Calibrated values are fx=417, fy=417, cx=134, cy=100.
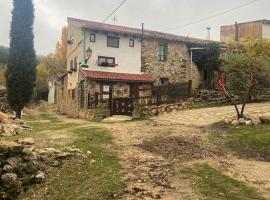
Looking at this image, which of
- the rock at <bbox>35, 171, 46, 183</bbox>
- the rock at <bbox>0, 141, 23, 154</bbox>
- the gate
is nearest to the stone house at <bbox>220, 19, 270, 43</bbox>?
the gate

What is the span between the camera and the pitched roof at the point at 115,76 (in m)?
32.6

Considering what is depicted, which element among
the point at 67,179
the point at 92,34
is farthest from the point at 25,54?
the point at 67,179

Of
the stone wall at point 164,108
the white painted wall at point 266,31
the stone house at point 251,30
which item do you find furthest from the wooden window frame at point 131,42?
the white painted wall at point 266,31

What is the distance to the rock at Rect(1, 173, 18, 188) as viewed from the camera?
40.2ft

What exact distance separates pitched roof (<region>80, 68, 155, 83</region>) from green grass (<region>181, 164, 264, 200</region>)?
66.7ft

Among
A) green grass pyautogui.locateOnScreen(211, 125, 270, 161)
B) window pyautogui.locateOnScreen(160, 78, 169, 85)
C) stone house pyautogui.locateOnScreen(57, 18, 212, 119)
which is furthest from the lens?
window pyautogui.locateOnScreen(160, 78, 169, 85)

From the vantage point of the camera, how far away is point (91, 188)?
1154 cm

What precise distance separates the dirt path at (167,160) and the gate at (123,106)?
654cm

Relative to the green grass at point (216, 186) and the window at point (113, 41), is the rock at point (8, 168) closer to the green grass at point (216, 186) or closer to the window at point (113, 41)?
the green grass at point (216, 186)

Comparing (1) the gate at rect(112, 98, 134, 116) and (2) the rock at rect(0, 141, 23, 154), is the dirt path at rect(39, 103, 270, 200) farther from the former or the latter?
(1) the gate at rect(112, 98, 134, 116)

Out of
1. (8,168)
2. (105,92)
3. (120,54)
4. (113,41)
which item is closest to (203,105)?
(105,92)

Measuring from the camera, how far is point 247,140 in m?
16.8

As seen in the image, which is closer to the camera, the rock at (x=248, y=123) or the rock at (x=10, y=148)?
the rock at (x=10, y=148)

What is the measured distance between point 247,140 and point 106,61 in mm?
20733
